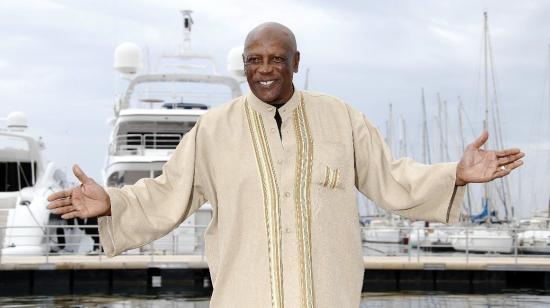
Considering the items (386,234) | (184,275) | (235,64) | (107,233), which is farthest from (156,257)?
(386,234)

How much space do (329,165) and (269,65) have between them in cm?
42

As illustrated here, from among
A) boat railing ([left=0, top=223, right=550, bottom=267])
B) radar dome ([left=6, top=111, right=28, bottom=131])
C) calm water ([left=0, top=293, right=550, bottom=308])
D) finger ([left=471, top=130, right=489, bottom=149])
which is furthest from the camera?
radar dome ([left=6, top=111, right=28, bottom=131])

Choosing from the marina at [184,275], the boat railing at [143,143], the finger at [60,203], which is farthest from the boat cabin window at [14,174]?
the finger at [60,203]

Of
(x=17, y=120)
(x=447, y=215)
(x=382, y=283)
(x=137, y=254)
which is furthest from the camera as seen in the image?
(x=17, y=120)

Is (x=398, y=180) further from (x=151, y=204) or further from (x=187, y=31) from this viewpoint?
(x=187, y=31)

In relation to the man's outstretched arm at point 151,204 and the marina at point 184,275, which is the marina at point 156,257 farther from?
the man's outstretched arm at point 151,204

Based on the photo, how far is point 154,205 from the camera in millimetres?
3295

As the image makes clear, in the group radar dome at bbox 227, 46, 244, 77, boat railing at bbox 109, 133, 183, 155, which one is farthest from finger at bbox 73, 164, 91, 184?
radar dome at bbox 227, 46, 244, 77

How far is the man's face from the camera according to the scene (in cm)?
313

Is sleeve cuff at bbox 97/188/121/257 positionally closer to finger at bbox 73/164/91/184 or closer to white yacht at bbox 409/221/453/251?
finger at bbox 73/164/91/184

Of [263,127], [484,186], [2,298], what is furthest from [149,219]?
[484,186]

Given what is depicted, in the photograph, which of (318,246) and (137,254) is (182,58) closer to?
(137,254)

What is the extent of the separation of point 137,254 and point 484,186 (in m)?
23.0

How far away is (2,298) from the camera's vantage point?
16922mm
